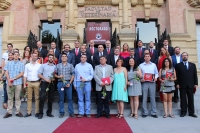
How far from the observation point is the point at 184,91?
6395 millimetres

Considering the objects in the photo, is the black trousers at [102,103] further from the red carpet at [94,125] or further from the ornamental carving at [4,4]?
the ornamental carving at [4,4]

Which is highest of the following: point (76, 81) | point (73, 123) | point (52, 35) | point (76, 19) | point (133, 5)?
point (133, 5)

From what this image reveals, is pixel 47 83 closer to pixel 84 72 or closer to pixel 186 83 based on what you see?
pixel 84 72

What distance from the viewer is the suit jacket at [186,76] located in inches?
251

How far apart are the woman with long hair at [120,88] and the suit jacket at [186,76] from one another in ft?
6.41

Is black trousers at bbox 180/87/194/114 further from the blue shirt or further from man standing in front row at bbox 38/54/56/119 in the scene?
the blue shirt

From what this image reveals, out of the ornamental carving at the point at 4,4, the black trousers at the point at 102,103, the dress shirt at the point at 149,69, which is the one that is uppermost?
the ornamental carving at the point at 4,4

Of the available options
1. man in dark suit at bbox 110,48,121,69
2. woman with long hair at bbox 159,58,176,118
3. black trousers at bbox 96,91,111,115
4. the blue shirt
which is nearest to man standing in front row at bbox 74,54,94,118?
black trousers at bbox 96,91,111,115

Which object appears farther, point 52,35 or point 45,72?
point 52,35

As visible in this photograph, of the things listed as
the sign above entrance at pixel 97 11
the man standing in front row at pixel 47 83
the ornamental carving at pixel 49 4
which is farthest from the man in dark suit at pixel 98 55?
the ornamental carving at pixel 49 4

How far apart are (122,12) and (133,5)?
0.95 meters

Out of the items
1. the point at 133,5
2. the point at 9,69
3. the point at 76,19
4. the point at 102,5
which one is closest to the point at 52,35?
the point at 76,19

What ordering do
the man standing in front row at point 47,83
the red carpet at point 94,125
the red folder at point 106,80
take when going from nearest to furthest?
1. the red carpet at point 94,125
2. the red folder at point 106,80
3. the man standing in front row at point 47,83

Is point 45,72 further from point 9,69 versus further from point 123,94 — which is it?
point 123,94
